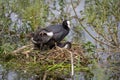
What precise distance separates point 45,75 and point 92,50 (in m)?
1.41

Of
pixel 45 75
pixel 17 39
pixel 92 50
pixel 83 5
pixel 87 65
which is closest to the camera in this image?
pixel 45 75

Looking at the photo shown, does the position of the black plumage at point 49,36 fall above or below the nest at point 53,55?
above

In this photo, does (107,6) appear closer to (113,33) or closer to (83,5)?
(113,33)

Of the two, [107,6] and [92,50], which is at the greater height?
[107,6]

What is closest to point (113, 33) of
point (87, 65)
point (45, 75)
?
point (87, 65)

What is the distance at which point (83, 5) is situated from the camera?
10.2 meters

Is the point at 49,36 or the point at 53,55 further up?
the point at 49,36

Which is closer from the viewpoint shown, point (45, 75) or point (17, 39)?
point (45, 75)

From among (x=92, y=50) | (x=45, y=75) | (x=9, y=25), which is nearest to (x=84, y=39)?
(x=92, y=50)

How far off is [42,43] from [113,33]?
121 centimetres

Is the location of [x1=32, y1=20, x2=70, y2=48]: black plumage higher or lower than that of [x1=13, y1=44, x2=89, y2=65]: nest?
higher

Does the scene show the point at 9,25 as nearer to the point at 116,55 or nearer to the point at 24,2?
the point at 24,2

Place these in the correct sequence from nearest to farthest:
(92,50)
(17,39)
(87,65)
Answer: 1. (87,65)
2. (92,50)
3. (17,39)

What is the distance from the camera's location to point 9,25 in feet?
32.4
